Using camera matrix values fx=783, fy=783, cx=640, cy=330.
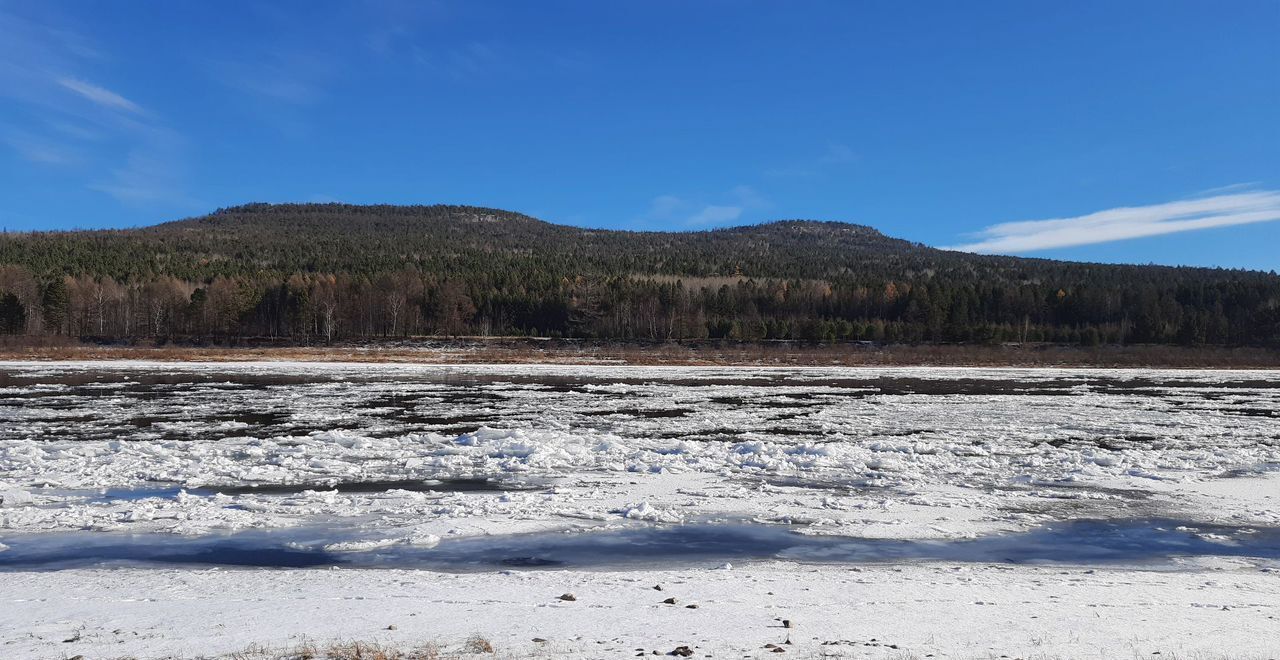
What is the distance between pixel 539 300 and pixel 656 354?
4926 centimetres

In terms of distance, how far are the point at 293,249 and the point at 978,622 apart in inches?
6980

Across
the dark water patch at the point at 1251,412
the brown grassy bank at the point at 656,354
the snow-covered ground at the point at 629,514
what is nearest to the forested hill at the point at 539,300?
the brown grassy bank at the point at 656,354

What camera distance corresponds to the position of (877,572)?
795 cm

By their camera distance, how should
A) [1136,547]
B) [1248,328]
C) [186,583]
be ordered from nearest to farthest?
1. [186,583]
2. [1136,547]
3. [1248,328]

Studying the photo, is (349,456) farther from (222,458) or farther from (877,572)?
(877,572)

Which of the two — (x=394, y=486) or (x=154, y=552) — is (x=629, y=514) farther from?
(x=154, y=552)

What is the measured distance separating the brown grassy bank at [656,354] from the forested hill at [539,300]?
15.3 meters

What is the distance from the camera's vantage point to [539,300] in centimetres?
11406

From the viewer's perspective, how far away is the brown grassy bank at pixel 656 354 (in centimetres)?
5903

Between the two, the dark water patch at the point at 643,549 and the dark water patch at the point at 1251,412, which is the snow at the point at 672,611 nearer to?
the dark water patch at the point at 643,549

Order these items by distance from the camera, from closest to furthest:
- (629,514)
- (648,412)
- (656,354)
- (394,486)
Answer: (629,514) → (394,486) → (648,412) → (656,354)

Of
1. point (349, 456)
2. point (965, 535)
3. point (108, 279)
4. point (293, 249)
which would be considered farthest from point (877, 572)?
point (293, 249)

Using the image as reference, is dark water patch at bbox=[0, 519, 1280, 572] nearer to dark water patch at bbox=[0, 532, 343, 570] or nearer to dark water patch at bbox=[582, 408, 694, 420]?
dark water patch at bbox=[0, 532, 343, 570]

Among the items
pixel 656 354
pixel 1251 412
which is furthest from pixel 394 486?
pixel 656 354
